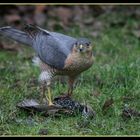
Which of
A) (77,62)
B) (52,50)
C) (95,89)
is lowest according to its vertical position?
(95,89)

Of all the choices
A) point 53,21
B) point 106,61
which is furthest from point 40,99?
point 53,21

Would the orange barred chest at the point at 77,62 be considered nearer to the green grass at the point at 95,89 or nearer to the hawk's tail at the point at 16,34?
the green grass at the point at 95,89

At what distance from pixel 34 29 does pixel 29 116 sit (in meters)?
1.02

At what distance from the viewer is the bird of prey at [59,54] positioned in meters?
5.91

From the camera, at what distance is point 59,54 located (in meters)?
6.04

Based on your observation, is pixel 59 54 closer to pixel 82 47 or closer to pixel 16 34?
pixel 82 47

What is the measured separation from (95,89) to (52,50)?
101 cm

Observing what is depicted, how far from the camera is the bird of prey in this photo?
5.91 m

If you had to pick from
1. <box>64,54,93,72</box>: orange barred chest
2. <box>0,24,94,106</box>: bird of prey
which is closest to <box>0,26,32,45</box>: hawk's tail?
<box>0,24,94,106</box>: bird of prey

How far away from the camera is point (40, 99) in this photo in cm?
642

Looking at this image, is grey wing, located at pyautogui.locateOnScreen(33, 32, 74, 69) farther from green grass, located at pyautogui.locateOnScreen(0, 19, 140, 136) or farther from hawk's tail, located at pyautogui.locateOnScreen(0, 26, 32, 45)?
green grass, located at pyautogui.locateOnScreen(0, 19, 140, 136)

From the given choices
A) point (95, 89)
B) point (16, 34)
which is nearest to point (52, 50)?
point (16, 34)

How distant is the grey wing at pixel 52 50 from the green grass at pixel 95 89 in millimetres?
569
